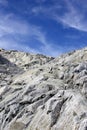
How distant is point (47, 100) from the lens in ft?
143

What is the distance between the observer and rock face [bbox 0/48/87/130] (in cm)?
3812

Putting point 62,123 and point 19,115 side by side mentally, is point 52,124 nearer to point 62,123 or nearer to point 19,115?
point 62,123

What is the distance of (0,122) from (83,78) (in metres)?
13.8

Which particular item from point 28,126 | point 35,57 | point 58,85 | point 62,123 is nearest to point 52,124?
point 62,123

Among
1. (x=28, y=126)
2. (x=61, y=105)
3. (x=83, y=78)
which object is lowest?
(x=28, y=126)

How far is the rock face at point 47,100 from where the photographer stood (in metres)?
38.1

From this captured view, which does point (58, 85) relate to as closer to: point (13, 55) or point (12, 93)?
point (12, 93)

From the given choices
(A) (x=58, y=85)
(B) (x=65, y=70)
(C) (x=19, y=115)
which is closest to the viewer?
(C) (x=19, y=115)

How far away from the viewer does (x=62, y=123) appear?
37344 millimetres

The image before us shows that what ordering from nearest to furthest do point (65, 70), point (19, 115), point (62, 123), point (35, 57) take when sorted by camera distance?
point (62, 123) < point (19, 115) < point (65, 70) < point (35, 57)

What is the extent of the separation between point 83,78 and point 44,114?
1008cm

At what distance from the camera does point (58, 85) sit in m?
47.3

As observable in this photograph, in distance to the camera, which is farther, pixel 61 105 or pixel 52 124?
pixel 61 105

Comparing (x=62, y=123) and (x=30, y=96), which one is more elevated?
(x=30, y=96)
